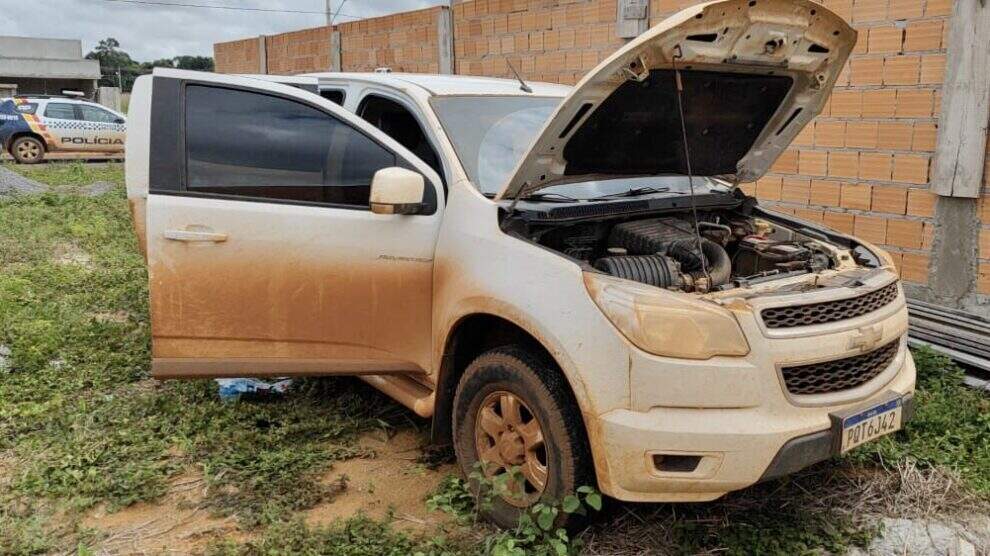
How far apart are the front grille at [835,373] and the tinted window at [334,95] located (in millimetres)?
2691

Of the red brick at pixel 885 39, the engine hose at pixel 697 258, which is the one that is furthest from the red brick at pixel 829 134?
the engine hose at pixel 697 258

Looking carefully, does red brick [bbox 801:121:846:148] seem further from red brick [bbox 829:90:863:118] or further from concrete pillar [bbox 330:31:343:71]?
concrete pillar [bbox 330:31:343:71]

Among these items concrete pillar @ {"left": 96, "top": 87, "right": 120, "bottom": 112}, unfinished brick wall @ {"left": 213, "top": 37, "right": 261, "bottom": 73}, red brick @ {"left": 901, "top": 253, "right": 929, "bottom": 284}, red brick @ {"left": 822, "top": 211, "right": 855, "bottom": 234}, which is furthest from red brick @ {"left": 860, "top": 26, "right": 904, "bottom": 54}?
concrete pillar @ {"left": 96, "top": 87, "right": 120, "bottom": 112}

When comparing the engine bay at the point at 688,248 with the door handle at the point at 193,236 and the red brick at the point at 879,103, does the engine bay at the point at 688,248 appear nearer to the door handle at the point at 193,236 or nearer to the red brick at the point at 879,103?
the door handle at the point at 193,236

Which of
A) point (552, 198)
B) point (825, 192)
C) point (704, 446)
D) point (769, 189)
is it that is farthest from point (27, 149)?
point (704, 446)

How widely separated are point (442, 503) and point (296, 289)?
3.68 feet

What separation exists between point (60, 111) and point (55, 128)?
0.42m

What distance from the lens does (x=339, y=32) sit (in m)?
12.2

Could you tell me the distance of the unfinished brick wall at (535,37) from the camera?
7.64 meters

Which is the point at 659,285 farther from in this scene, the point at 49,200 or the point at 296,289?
the point at 49,200

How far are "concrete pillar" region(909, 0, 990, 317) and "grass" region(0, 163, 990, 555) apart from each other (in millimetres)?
1112

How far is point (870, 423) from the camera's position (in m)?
2.85

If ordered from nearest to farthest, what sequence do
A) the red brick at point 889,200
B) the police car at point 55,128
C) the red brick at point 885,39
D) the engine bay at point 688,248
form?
1. the engine bay at point 688,248
2. the red brick at point 885,39
3. the red brick at point 889,200
4. the police car at point 55,128

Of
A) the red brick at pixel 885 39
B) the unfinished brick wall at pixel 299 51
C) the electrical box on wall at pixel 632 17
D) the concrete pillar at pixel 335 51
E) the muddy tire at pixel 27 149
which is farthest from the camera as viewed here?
the muddy tire at pixel 27 149
